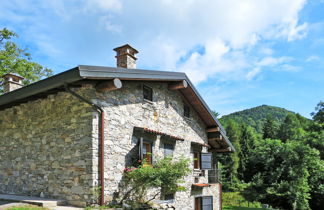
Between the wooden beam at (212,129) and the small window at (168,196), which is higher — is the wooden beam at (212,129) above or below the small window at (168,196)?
above

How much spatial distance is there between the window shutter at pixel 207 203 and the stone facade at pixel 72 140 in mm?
2602

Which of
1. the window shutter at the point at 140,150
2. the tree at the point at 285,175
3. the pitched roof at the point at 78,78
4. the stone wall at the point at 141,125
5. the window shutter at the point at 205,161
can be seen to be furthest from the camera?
the tree at the point at 285,175

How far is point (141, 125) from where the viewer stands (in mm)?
9242

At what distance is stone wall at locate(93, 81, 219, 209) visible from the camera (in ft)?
25.6

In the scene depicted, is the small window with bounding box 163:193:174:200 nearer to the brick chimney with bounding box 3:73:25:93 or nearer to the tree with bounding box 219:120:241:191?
the brick chimney with bounding box 3:73:25:93

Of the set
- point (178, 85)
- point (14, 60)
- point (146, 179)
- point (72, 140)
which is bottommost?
point (146, 179)

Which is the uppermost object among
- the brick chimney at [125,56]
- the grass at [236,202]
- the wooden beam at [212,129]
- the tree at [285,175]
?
the brick chimney at [125,56]

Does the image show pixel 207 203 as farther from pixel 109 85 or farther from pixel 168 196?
pixel 109 85

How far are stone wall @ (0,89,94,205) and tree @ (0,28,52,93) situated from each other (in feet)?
42.5

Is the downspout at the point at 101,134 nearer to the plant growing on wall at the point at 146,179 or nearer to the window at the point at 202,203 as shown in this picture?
the plant growing on wall at the point at 146,179

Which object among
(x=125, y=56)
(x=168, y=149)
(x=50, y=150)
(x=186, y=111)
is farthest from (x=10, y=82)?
(x=186, y=111)

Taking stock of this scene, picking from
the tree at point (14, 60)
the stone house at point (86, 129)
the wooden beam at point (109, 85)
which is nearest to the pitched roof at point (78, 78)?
the stone house at point (86, 129)

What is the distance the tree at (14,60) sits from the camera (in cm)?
2061

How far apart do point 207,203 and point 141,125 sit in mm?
5860
